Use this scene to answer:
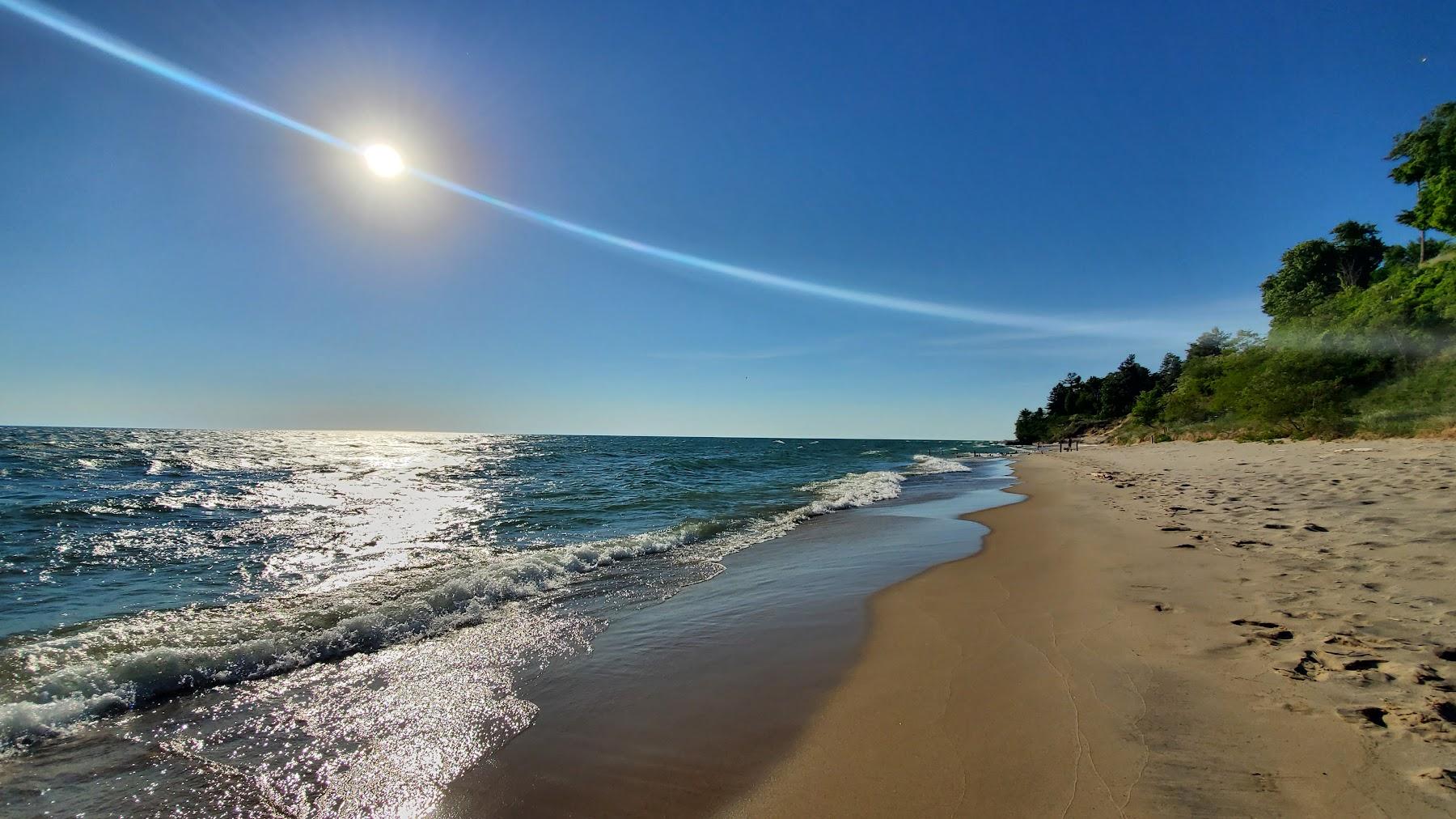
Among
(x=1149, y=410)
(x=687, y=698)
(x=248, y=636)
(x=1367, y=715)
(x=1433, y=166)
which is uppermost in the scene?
(x=1433, y=166)

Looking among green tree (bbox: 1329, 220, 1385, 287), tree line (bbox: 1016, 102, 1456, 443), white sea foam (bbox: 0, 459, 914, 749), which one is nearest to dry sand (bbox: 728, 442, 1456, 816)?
white sea foam (bbox: 0, 459, 914, 749)

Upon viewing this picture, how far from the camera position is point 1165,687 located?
146 inches

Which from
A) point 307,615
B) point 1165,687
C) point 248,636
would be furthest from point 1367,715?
point 307,615

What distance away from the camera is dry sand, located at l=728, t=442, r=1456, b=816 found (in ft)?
8.87

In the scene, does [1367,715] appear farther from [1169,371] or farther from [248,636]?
[1169,371]

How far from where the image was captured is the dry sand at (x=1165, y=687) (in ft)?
8.87

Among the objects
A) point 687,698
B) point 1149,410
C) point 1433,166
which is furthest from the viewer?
point 1149,410

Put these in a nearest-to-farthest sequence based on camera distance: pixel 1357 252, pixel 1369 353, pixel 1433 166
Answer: pixel 1369 353 → pixel 1433 166 → pixel 1357 252

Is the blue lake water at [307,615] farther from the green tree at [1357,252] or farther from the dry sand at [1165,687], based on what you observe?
the green tree at [1357,252]

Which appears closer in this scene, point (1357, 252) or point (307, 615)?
point (307, 615)

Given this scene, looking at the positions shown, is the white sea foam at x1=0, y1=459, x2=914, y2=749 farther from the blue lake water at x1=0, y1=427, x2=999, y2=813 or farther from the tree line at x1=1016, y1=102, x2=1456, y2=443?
the tree line at x1=1016, y1=102, x2=1456, y2=443

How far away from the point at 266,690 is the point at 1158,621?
26.5 feet

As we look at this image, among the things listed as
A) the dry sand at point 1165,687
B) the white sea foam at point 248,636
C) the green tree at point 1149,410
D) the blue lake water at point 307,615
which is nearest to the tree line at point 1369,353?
the green tree at point 1149,410

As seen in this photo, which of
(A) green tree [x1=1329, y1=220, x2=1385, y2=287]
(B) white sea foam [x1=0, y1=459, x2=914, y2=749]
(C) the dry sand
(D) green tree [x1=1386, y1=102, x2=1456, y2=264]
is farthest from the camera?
(A) green tree [x1=1329, y1=220, x2=1385, y2=287]
